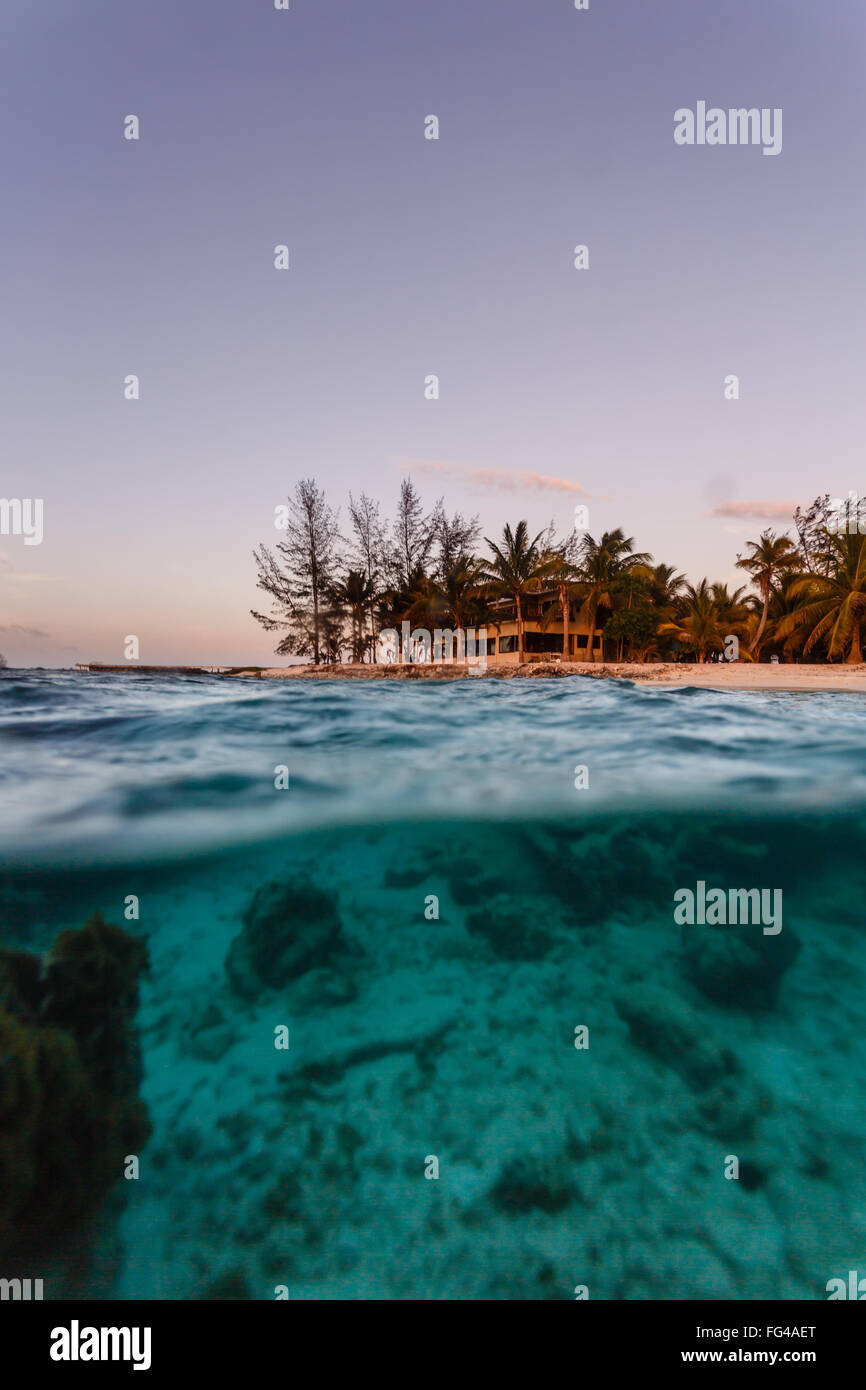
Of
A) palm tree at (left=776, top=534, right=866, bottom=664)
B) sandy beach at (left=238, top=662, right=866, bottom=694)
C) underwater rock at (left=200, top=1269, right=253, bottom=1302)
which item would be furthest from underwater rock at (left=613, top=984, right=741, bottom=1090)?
palm tree at (left=776, top=534, right=866, bottom=664)

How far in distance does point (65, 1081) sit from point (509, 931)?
2952 mm

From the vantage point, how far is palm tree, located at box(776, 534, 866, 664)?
25203 mm

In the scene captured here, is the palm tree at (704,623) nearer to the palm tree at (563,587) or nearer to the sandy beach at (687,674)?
the palm tree at (563,587)

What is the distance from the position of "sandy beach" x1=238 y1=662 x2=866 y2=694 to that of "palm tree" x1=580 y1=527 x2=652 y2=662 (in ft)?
48.5

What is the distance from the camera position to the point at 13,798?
4840 mm

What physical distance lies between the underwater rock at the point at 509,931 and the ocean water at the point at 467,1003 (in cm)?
2

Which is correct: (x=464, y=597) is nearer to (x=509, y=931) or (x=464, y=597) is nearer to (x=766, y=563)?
(x=766, y=563)

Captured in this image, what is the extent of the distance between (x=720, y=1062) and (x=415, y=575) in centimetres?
4070

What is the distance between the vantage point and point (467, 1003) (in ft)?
12.2

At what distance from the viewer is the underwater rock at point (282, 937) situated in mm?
3941

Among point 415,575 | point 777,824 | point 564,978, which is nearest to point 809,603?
point 415,575

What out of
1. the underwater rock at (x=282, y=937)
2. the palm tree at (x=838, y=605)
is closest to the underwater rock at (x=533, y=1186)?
the underwater rock at (x=282, y=937)

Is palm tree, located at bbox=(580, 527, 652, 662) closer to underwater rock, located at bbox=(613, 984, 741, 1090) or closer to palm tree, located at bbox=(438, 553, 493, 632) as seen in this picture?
palm tree, located at bbox=(438, 553, 493, 632)

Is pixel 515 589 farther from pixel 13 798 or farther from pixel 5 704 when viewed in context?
pixel 13 798
